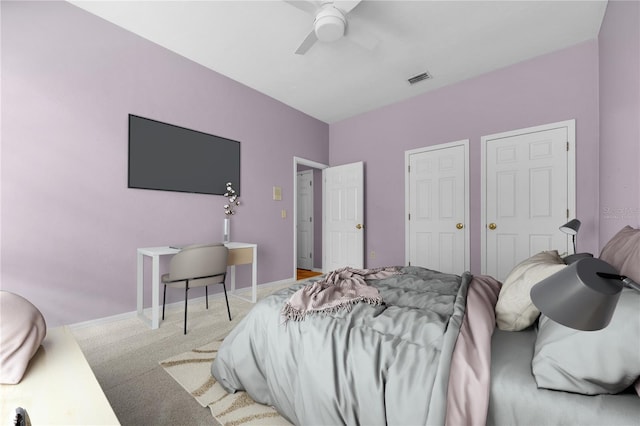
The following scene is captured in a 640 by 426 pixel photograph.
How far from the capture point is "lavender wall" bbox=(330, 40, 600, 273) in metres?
2.88

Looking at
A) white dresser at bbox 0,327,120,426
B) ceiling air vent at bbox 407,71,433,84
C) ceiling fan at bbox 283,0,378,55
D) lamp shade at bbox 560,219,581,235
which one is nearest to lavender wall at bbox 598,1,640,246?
lamp shade at bbox 560,219,581,235

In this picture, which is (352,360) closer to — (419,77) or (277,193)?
(277,193)

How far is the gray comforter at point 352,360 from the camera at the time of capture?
100 centimetres

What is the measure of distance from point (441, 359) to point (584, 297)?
0.66m

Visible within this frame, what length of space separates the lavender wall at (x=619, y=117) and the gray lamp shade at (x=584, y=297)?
189 centimetres

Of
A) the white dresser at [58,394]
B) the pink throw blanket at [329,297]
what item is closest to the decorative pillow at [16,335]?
the white dresser at [58,394]

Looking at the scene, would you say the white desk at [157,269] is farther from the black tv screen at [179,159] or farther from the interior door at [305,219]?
the interior door at [305,219]

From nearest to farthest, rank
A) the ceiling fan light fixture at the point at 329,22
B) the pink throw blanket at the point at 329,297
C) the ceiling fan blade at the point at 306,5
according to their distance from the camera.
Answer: the pink throw blanket at the point at 329,297, the ceiling fan blade at the point at 306,5, the ceiling fan light fixture at the point at 329,22

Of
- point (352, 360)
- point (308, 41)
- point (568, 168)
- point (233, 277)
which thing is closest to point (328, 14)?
point (308, 41)

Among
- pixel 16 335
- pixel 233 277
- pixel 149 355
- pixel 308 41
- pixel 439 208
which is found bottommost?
pixel 149 355

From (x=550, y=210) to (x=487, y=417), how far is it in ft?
9.74

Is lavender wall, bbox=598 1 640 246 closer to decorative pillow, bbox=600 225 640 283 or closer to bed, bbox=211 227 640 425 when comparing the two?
decorative pillow, bbox=600 225 640 283

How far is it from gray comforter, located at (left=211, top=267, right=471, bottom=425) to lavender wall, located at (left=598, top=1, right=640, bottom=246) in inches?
52.7

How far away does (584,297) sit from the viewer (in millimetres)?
426
